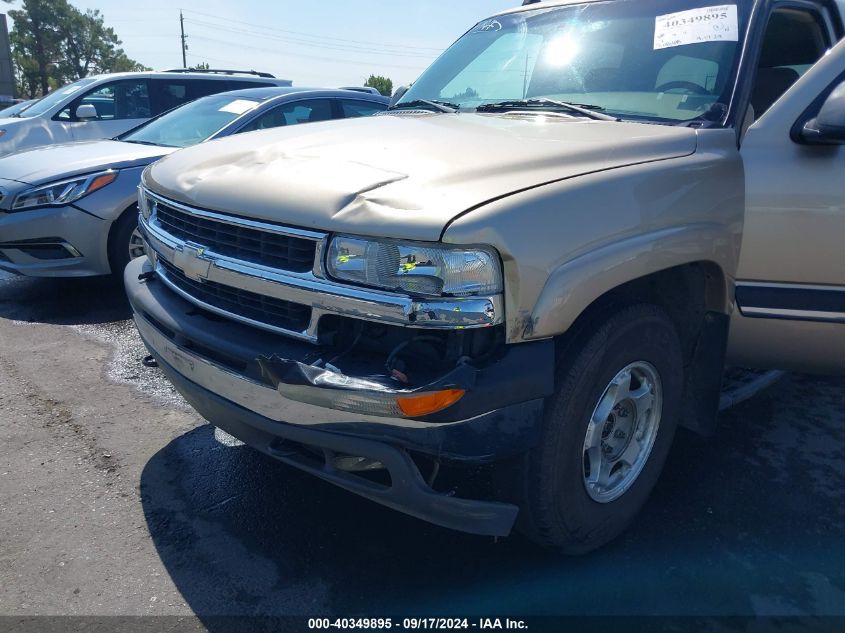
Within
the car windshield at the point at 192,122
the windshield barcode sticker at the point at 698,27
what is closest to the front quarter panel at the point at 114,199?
the car windshield at the point at 192,122

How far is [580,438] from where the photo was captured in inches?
90.4

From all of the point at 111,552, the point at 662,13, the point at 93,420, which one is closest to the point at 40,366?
the point at 93,420

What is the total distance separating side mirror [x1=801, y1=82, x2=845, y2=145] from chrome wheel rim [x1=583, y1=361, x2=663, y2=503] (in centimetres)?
106

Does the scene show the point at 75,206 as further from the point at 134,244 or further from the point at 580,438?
the point at 580,438

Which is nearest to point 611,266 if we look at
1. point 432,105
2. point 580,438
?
point 580,438

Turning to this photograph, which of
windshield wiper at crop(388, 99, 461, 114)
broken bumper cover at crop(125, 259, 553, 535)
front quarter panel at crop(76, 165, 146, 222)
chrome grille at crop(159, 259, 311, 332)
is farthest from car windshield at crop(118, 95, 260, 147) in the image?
broken bumper cover at crop(125, 259, 553, 535)

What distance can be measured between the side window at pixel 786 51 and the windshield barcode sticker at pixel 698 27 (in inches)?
14.1

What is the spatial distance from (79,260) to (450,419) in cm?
434

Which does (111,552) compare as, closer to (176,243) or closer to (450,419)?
(176,243)

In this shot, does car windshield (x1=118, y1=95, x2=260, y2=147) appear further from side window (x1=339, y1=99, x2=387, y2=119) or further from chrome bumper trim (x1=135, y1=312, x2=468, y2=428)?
chrome bumper trim (x1=135, y1=312, x2=468, y2=428)

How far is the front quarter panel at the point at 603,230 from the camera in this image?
1996 millimetres

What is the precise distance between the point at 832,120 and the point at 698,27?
77cm

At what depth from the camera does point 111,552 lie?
2.61 meters

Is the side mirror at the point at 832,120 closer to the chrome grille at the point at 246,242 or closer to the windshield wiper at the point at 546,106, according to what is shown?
the windshield wiper at the point at 546,106
